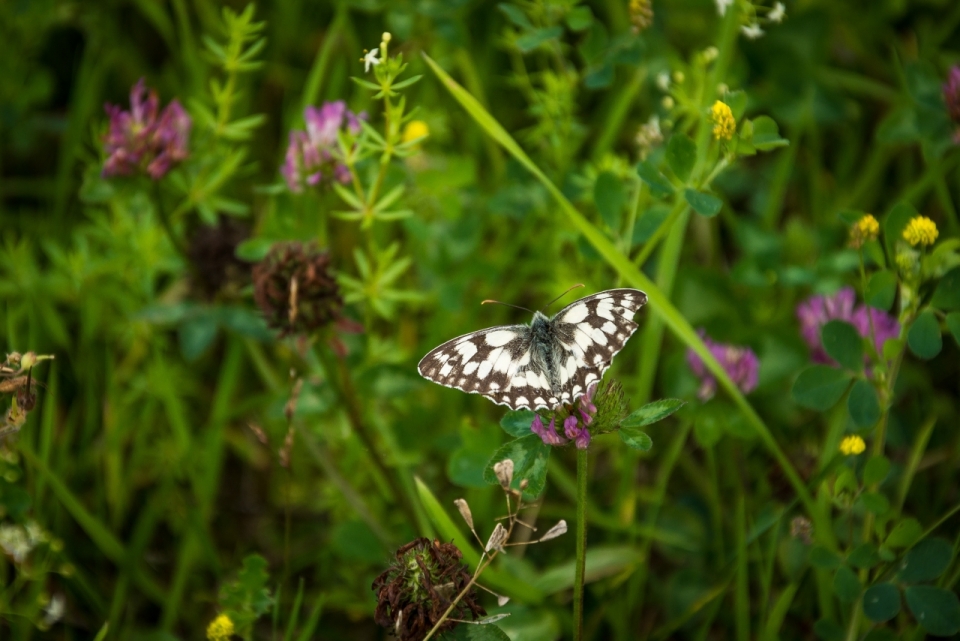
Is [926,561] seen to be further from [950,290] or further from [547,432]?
[547,432]

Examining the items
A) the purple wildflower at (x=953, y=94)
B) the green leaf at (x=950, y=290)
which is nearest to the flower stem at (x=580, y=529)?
the green leaf at (x=950, y=290)

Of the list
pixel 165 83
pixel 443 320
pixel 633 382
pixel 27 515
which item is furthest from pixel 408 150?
pixel 165 83

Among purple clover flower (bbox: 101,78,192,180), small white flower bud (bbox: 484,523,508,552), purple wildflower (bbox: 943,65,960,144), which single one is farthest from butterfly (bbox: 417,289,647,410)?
purple wildflower (bbox: 943,65,960,144)

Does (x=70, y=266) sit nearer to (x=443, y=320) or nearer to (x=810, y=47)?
(x=443, y=320)

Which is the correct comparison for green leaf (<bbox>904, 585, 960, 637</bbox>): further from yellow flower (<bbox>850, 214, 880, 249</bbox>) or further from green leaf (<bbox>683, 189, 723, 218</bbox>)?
green leaf (<bbox>683, 189, 723, 218</bbox>)

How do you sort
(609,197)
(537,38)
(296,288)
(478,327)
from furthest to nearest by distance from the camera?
(478,327), (537,38), (609,197), (296,288)

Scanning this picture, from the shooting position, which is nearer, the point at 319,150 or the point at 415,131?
the point at 319,150

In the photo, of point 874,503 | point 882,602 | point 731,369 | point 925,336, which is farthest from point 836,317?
point 882,602
